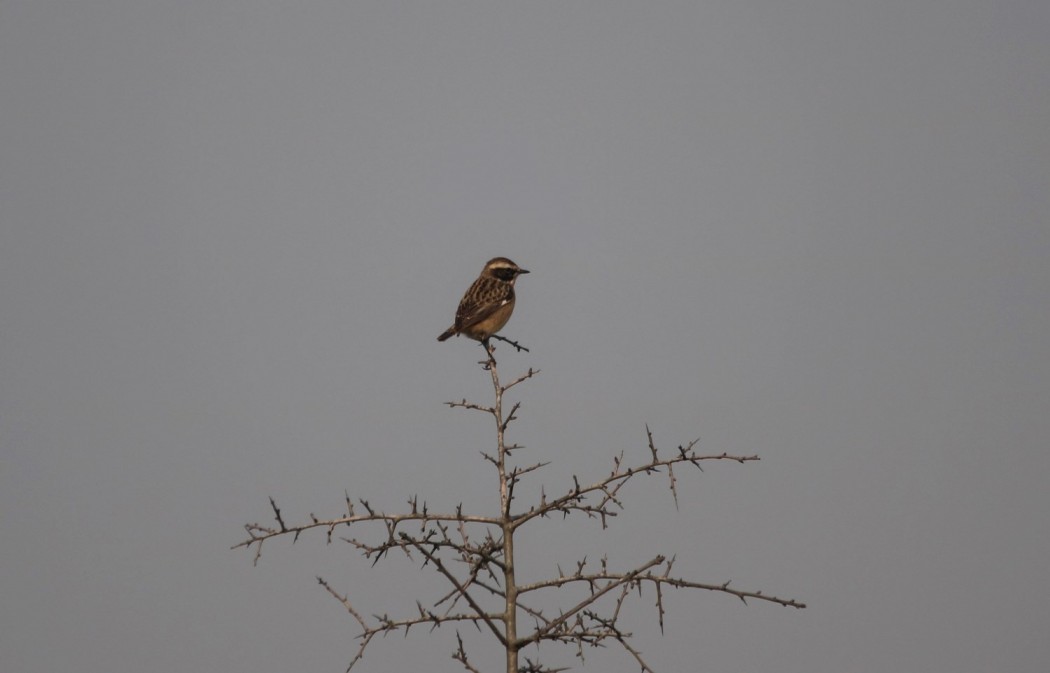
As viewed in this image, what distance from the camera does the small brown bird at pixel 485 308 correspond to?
1545 centimetres

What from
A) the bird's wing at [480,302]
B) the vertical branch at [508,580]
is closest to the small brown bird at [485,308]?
the bird's wing at [480,302]

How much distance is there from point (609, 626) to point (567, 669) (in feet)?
1.44

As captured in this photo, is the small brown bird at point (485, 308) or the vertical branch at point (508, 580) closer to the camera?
the vertical branch at point (508, 580)

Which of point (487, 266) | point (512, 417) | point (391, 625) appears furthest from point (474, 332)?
point (391, 625)

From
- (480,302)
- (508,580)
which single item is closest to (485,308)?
(480,302)

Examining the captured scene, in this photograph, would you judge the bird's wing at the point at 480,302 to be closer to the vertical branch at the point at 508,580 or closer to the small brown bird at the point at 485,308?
the small brown bird at the point at 485,308

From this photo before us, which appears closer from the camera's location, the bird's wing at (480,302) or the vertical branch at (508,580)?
the vertical branch at (508,580)

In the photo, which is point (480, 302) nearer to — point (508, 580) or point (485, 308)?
point (485, 308)

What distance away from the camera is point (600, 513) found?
26.1 ft

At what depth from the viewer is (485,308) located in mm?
15531

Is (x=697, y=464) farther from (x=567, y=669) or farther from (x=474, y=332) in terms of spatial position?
(x=474, y=332)

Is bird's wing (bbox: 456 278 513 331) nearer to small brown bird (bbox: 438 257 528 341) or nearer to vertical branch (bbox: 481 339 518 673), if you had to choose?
small brown bird (bbox: 438 257 528 341)

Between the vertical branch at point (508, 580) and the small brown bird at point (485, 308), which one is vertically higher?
the small brown bird at point (485, 308)

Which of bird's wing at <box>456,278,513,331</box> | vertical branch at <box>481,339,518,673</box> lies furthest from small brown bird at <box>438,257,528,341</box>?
vertical branch at <box>481,339,518,673</box>
